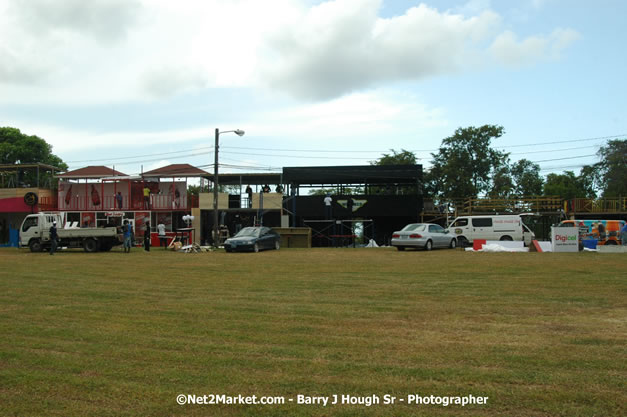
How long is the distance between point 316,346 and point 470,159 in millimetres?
52823

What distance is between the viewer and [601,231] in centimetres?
2770

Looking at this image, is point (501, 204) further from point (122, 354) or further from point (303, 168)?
point (122, 354)

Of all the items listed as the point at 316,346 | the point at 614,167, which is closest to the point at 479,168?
the point at 614,167

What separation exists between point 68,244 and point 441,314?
24.7 m

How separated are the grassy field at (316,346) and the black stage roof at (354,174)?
27.2 metres

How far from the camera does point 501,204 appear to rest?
38906mm

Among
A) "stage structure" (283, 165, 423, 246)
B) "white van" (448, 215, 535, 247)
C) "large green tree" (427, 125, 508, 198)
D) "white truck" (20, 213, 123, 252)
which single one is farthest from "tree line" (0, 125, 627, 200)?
"white truck" (20, 213, 123, 252)

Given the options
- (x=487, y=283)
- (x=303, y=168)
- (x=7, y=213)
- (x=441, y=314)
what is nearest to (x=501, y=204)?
(x=303, y=168)

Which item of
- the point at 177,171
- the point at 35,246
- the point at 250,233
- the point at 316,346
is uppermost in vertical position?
the point at 177,171

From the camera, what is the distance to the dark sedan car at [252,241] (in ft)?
84.3

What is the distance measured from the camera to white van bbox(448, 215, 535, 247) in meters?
27.6

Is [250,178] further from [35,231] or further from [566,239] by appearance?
[566,239]

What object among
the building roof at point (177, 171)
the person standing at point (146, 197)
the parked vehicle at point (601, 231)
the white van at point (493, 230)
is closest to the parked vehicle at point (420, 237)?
the white van at point (493, 230)

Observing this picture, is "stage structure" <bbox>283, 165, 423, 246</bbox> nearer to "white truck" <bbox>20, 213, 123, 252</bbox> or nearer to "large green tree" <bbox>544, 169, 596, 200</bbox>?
"white truck" <bbox>20, 213, 123, 252</bbox>
